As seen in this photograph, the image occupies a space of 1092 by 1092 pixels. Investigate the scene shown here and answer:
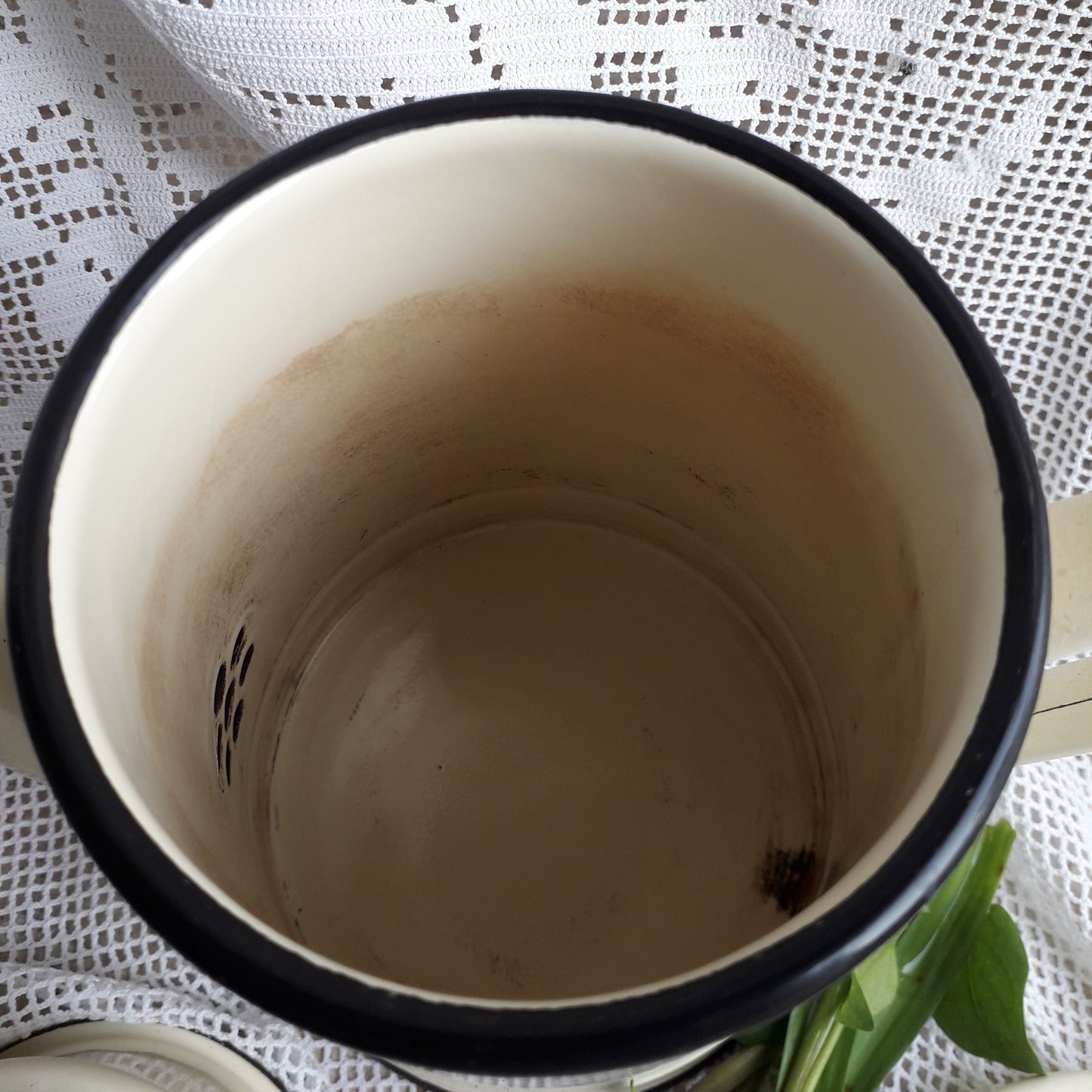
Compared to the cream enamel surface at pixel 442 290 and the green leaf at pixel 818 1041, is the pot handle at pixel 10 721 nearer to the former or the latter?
the cream enamel surface at pixel 442 290

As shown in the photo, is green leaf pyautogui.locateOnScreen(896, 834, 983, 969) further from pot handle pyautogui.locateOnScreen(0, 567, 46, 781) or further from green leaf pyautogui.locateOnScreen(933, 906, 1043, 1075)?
pot handle pyautogui.locateOnScreen(0, 567, 46, 781)

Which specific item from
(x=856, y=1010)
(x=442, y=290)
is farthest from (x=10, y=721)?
(x=856, y=1010)

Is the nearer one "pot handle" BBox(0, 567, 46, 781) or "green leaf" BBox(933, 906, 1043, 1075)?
"pot handle" BBox(0, 567, 46, 781)

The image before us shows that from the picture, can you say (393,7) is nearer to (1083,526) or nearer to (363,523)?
(363,523)

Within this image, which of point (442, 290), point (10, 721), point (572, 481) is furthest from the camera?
point (572, 481)

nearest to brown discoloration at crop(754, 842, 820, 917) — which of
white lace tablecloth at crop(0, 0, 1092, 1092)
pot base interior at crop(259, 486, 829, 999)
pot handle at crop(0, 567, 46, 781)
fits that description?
pot base interior at crop(259, 486, 829, 999)

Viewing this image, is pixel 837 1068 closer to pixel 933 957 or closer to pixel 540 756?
pixel 933 957
